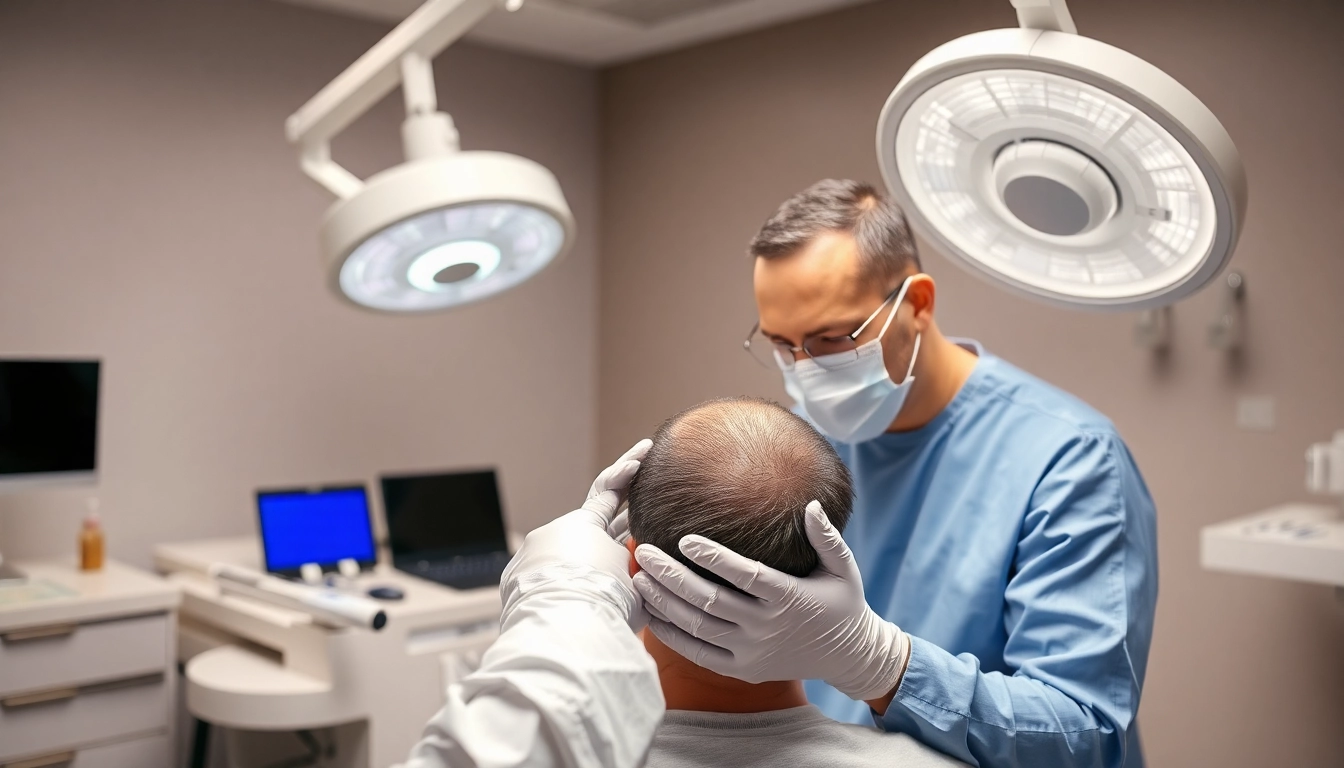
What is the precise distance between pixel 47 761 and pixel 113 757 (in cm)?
13

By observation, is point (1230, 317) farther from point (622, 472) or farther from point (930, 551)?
point (622, 472)

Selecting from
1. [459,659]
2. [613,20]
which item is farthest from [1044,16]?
[613,20]

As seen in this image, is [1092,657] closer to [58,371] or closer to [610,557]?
[610,557]

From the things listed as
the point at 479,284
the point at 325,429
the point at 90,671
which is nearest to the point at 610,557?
the point at 479,284

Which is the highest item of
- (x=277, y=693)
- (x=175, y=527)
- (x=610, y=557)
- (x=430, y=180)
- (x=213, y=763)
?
(x=430, y=180)

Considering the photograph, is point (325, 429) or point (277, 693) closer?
point (277, 693)

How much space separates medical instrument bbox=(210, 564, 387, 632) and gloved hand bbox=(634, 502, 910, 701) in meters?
1.35

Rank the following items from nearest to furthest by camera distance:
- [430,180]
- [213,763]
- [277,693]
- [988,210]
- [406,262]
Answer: [988,210], [430,180], [406,262], [277,693], [213,763]

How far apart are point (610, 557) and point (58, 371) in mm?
2098

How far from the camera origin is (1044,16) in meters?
0.87

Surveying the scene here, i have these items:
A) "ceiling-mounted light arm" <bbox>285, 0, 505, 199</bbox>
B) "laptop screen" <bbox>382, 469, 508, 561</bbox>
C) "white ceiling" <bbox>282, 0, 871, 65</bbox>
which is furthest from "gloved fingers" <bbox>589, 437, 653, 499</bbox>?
"white ceiling" <bbox>282, 0, 871, 65</bbox>

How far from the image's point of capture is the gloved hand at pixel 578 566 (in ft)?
2.77

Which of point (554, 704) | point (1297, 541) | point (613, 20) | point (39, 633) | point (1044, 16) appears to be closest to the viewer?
point (554, 704)

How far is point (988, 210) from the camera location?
1.10m
